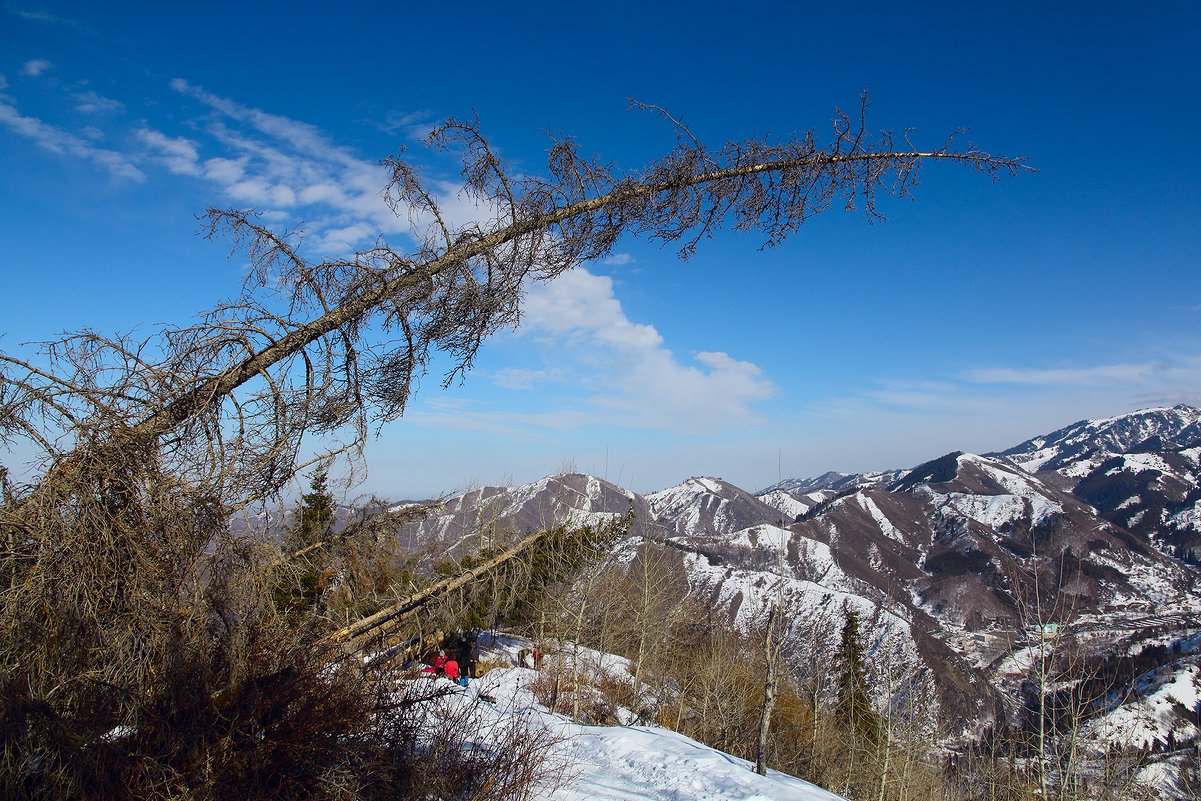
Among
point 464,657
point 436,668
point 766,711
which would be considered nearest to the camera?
point 436,668

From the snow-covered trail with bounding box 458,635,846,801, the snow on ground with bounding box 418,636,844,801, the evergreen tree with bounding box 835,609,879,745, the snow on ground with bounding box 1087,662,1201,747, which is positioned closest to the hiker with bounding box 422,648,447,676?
the snow on ground with bounding box 418,636,844,801

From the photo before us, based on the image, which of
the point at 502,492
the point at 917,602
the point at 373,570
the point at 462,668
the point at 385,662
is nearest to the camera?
the point at 385,662

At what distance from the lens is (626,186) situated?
14.2 feet

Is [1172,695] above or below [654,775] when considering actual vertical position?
below

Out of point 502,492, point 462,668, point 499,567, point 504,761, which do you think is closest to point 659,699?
point 499,567

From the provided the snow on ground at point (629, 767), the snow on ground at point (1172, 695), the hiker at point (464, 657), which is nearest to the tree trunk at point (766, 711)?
the snow on ground at point (629, 767)

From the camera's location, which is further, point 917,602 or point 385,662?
point 917,602

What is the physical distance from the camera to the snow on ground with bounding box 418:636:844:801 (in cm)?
745

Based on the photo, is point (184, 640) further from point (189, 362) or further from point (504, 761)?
point (504, 761)

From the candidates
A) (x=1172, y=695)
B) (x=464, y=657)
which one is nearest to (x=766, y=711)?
(x=464, y=657)

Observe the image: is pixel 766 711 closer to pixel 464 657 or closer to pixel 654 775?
pixel 654 775

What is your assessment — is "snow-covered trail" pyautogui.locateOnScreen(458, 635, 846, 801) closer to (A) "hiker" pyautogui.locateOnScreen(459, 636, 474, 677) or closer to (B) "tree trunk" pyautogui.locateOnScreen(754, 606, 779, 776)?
(B) "tree trunk" pyautogui.locateOnScreen(754, 606, 779, 776)

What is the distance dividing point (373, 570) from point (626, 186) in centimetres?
1827

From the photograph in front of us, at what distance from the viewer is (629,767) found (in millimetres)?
9633
